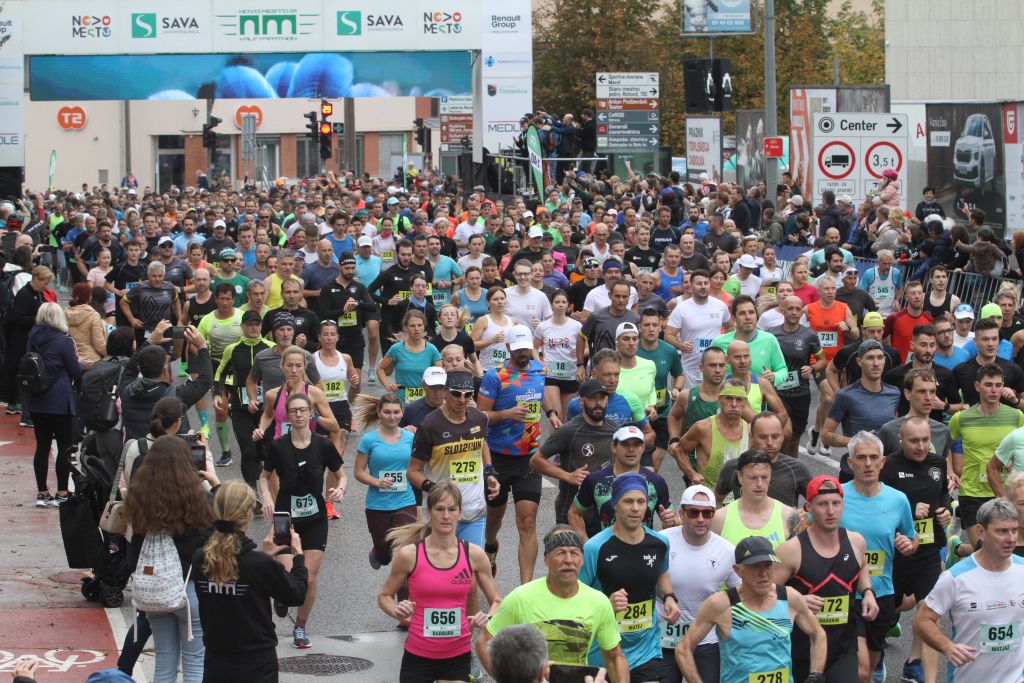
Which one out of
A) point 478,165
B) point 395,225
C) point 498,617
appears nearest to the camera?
point 498,617

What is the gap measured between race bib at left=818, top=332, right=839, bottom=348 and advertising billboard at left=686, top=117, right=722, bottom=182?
20113 mm

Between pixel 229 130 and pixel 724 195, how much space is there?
6646 centimetres

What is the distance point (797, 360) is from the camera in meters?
13.6

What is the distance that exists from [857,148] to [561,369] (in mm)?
13385

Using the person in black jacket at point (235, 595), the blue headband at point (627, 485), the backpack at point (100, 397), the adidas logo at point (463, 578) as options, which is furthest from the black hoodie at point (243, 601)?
the backpack at point (100, 397)

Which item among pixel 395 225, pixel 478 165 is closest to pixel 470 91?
pixel 478 165

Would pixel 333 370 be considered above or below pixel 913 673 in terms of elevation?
above

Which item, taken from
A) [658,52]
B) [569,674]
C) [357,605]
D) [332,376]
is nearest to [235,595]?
[569,674]

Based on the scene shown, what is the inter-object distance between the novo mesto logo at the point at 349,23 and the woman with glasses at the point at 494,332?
20205mm

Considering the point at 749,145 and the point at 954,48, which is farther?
the point at 954,48

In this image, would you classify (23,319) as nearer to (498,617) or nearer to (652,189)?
(498,617)

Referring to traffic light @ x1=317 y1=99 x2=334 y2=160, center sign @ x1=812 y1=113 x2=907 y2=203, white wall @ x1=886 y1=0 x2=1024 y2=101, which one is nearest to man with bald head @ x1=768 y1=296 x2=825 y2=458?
center sign @ x1=812 y1=113 x2=907 y2=203

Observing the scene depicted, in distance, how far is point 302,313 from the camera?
48.3 ft

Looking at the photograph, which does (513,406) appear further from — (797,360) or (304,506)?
(797,360)
